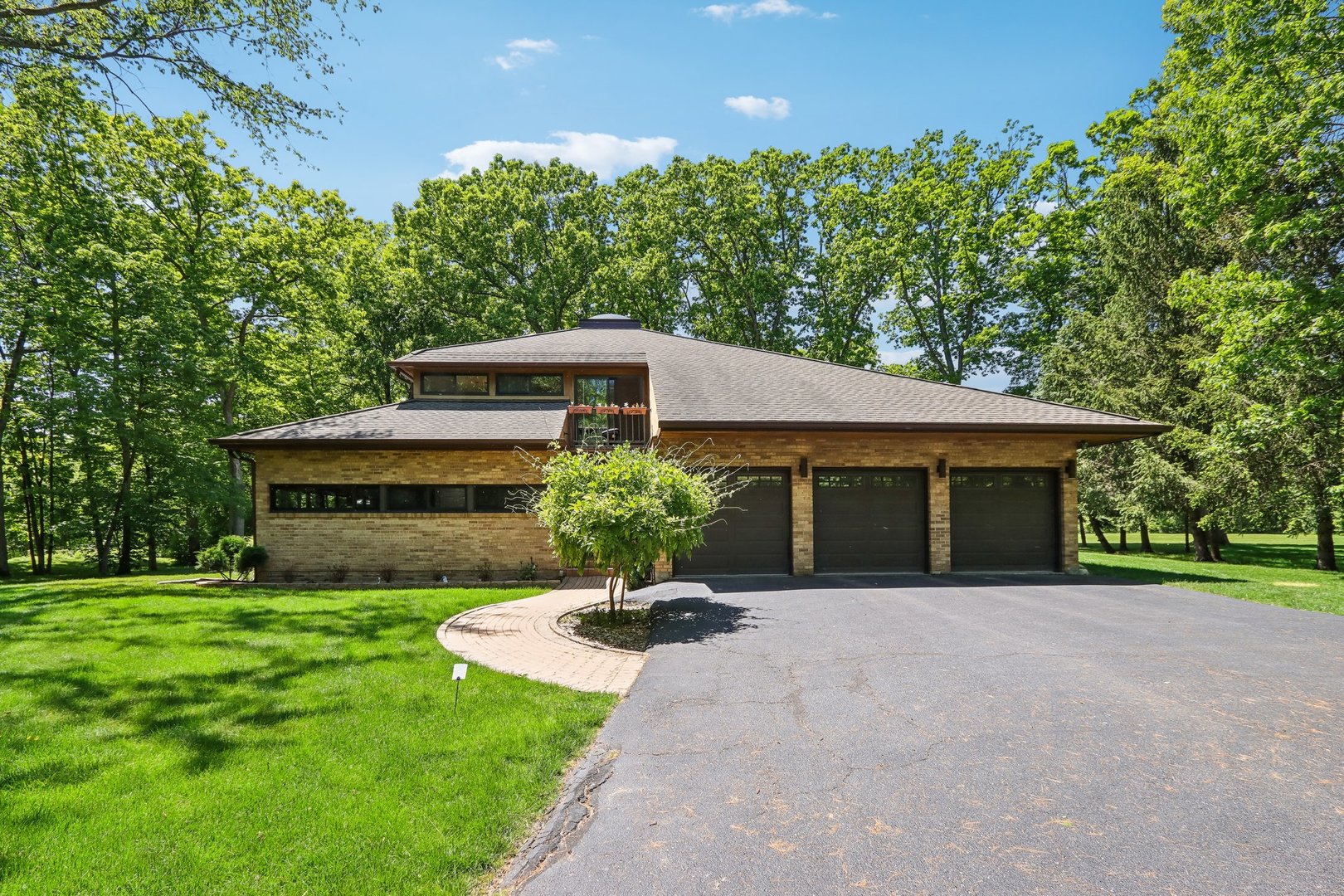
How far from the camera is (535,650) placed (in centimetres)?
707

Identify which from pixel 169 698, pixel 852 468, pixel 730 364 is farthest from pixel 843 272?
pixel 169 698

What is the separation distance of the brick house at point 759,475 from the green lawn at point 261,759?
631 cm

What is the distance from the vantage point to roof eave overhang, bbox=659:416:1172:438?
11094 mm

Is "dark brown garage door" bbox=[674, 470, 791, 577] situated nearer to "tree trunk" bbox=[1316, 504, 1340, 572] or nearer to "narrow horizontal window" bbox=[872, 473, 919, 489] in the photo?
"narrow horizontal window" bbox=[872, 473, 919, 489]

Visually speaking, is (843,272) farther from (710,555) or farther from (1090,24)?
(710,555)

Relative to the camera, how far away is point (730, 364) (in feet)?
53.0

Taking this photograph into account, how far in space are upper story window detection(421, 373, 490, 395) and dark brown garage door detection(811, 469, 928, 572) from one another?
1101 cm

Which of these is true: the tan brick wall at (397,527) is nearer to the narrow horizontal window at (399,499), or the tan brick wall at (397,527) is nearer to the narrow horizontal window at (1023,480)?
the narrow horizontal window at (399,499)

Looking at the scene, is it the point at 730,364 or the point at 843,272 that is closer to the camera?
the point at 730,364

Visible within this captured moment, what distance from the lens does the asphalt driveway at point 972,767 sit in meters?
2.80

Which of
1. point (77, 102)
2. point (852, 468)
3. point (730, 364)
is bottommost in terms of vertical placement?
point (852, 468)

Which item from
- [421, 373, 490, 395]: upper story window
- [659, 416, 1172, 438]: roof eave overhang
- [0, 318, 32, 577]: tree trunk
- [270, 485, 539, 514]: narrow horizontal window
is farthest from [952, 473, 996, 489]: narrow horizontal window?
[0, 318, 32, 577]: tree trunk

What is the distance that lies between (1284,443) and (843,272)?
1786 cm

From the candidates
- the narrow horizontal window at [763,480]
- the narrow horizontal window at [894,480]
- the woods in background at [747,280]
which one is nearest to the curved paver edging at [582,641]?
the narrow horizontal window at [763,480]
